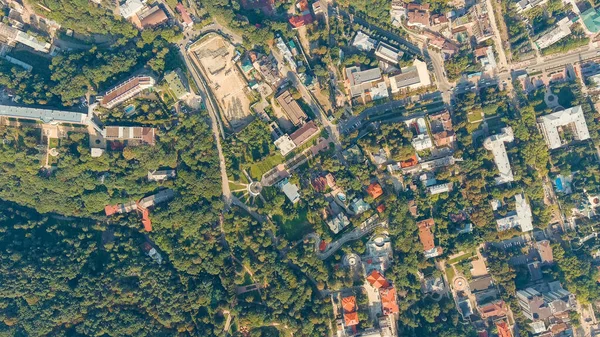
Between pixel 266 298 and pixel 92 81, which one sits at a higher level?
pixel 92 81

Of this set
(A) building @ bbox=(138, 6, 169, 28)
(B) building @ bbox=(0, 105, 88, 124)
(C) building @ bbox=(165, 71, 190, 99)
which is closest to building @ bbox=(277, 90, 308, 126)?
(C) building @ bbox=(165, 71, 190, 99)

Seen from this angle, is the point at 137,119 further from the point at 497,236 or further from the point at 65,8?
the point at 497,236

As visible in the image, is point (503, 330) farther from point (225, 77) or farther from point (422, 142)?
point (225, 77)

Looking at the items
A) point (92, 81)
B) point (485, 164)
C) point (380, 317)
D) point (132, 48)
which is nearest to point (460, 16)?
point (485, 164)

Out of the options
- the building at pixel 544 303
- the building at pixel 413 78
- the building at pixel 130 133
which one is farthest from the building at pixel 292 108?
the building at pixel 544 303

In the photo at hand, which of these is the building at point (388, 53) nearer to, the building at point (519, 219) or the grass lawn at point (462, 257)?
the building at point (519, 219)

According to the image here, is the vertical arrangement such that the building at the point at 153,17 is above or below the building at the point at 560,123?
above
